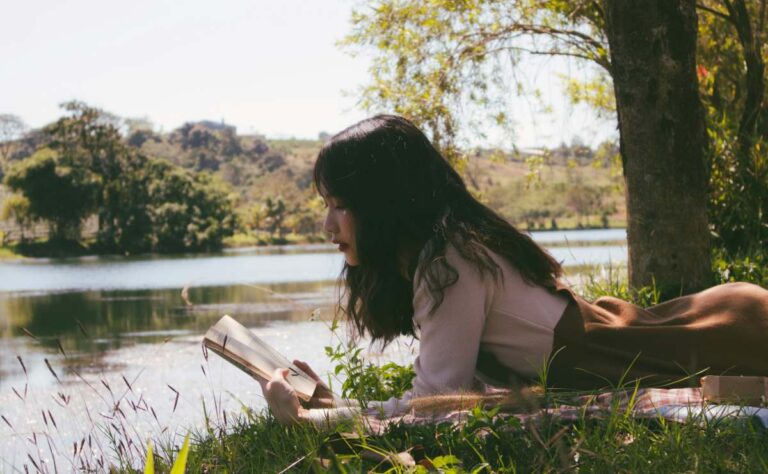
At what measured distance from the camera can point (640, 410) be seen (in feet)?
6.30

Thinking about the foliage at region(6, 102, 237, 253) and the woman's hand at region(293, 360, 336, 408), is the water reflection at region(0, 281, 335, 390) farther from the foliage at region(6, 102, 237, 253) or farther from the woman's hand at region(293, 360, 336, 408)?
the foliage at region(6, 102, 237, 253)

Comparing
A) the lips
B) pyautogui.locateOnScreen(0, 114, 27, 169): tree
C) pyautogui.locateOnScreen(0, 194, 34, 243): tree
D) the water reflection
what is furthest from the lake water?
pyautogui.locateOnScreen(0, 114, 27, 169): tree

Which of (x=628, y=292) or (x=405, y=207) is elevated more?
(x=405, y=207)

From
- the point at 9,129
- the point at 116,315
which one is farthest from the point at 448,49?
the point at 9,129

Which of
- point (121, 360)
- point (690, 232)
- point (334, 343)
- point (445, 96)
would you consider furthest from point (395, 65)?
point (121, 360)

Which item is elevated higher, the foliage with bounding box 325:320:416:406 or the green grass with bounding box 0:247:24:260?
the foliage with bounding box 325:320:416:406

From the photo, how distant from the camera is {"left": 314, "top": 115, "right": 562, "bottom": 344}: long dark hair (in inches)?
82.7

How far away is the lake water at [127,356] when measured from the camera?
161 inches

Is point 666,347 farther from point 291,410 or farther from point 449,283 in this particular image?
point 291,410

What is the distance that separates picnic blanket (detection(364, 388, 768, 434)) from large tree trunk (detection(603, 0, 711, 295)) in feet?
6.01

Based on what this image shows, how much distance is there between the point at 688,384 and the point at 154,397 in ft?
18.1

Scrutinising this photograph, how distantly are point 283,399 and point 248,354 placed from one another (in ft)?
0.62

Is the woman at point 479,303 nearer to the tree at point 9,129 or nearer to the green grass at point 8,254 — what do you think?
the green grass at point 8,254

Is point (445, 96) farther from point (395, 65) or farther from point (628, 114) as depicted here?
point (628, 114)
